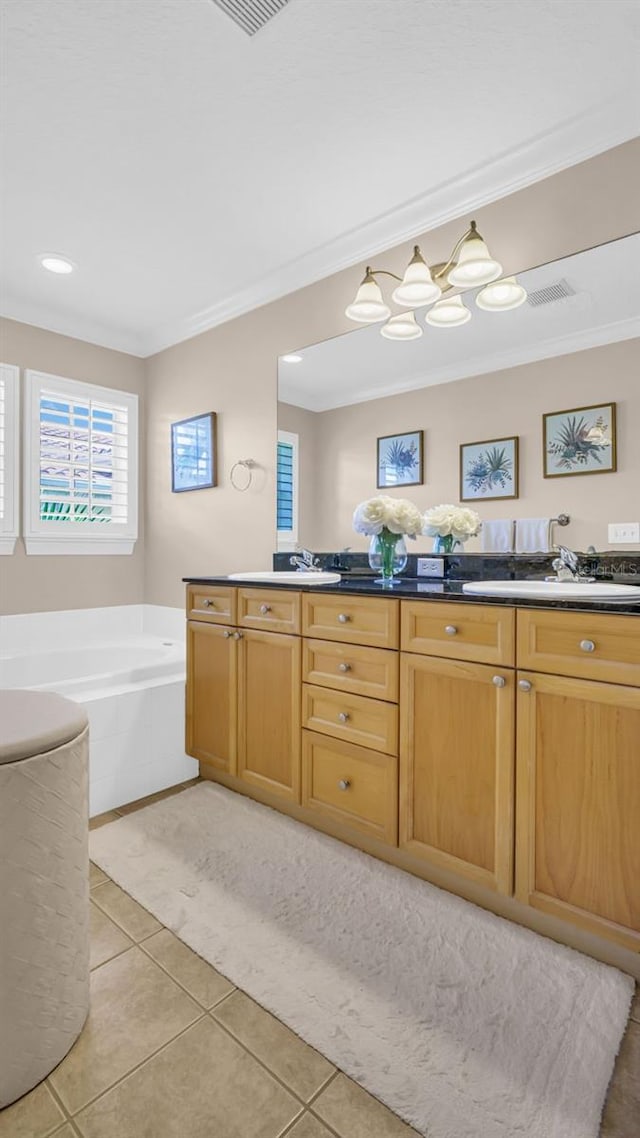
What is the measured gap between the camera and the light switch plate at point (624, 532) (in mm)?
1883

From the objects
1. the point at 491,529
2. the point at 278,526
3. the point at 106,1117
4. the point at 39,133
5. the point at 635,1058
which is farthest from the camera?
the point at 278,526

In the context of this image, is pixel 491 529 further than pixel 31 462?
No

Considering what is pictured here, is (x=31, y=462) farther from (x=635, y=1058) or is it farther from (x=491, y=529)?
(x=635, y=1058)

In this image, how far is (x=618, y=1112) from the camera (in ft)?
3.55

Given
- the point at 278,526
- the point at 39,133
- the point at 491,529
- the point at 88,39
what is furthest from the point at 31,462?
the point at 491,529

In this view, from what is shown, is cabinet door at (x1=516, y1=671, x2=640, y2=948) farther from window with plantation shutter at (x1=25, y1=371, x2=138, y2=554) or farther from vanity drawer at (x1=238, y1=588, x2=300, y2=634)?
window with plantation shutter at (x1=25, y1=371, x2=138, y2=554)

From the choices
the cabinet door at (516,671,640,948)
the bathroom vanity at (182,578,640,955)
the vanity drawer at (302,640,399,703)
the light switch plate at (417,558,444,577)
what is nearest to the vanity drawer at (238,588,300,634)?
the bathroom vanity at (182,578,640,955)

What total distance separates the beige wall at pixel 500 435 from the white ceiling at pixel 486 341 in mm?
49

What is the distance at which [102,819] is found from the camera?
222cm

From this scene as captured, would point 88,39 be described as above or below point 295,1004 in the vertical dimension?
above

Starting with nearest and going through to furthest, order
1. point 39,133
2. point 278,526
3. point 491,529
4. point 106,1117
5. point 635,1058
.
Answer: point 106,1117, point 635,1058, point 39,133, point 491,529, point 278,526

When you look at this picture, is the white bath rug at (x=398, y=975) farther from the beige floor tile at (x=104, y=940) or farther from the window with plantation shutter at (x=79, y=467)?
the window with plantation shutter at (x=79, y=467)

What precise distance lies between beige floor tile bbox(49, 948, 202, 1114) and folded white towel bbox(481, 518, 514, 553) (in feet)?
5.69

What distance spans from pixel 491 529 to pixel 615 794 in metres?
1.13
